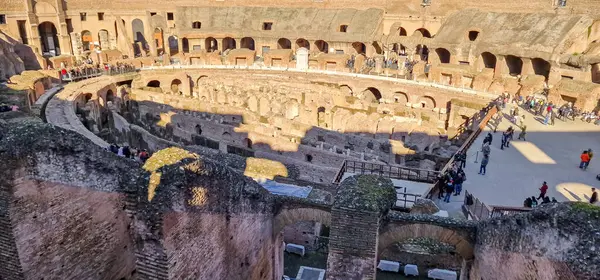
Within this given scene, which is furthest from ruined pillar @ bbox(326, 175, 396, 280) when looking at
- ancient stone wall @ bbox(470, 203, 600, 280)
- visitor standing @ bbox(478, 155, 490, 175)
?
visitor standing @ bbox(478, 155, 490, 175)

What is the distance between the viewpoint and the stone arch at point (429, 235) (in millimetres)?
8219

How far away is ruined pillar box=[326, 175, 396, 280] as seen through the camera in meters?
7.27

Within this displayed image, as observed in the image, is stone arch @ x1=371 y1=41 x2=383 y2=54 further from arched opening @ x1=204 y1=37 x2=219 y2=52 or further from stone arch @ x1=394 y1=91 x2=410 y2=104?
arched opening @ x1=204 y1=37 x2=219 y2=52

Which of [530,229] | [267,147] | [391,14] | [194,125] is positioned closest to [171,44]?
[391,14]

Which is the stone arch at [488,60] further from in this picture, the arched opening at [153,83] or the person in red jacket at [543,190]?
the arched opening at [153,83]

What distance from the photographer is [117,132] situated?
21141mm

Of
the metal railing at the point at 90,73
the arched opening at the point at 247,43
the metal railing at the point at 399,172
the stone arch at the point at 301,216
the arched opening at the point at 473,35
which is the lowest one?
the metal railing at the point at 399,172

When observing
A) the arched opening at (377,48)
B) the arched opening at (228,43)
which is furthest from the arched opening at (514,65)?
the arched opening at (228,43)

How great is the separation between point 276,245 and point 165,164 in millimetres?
4018

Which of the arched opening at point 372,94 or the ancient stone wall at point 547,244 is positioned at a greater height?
the ancient stone wall at point 547,244

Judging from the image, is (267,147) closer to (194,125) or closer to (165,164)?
(194,125)

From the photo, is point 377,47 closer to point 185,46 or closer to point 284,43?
point 284,43

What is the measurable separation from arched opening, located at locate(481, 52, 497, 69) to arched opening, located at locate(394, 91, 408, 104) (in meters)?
5.48

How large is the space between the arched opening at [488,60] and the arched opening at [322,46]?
1117 centimetres
